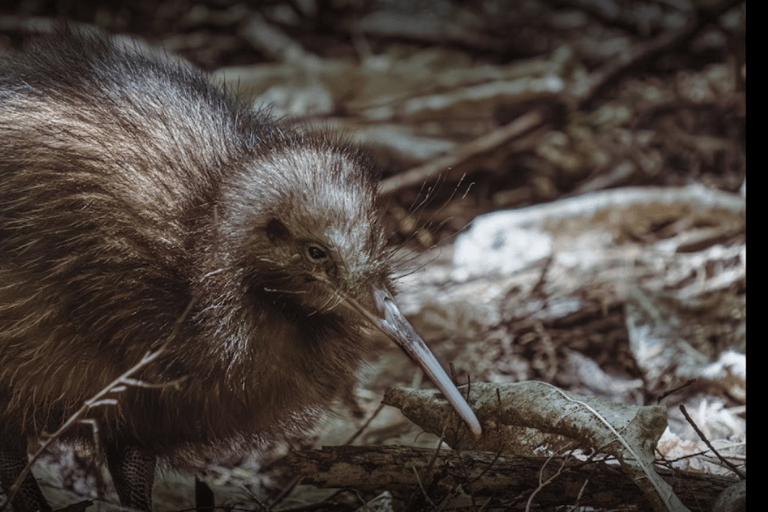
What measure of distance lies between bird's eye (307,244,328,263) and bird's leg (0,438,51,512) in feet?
2.30

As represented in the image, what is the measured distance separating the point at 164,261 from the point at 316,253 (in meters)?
0.28

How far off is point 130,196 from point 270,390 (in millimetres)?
444

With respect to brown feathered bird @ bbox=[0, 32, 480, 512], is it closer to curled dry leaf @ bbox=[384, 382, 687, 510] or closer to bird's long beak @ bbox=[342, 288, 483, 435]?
bird's long beak @ bbox=[342, 288, 483, 435]

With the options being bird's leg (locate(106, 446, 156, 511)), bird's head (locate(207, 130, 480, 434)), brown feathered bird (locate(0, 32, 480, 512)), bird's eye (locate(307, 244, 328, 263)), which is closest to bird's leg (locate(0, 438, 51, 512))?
brown feathered bird (locate(0, 32, 480, 512))

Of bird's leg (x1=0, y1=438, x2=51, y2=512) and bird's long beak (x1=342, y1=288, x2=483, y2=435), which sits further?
bird's leg (x1=0, y1=438, x2=51, y2=512)

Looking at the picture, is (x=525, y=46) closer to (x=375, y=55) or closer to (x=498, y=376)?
(x=375, y=55)

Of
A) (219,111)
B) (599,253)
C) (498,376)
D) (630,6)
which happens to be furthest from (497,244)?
(219,111)

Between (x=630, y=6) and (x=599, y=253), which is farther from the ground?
(x=630, y=6)

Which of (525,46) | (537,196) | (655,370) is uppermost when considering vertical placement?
Result: (525,46)

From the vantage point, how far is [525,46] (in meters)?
3.83

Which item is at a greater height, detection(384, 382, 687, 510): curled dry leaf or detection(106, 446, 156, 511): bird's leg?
detection(384, 382, 687, 510): curled dry leaf

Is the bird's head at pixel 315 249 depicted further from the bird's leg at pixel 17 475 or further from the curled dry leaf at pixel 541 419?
the bird's leg at pixel 17 475

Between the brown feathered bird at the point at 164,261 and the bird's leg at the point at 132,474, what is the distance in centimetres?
8

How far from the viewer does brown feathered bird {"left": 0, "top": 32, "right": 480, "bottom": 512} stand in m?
1.80
